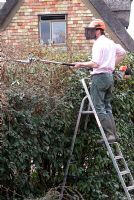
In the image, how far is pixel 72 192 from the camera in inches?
288

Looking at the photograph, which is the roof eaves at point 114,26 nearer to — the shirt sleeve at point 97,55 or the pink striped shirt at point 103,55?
the pink striped shirt at point 103,55

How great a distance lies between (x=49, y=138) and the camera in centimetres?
700

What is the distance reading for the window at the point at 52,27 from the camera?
17672mm

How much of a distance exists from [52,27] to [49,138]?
1135cm

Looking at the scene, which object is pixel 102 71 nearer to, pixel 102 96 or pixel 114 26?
pixel 102 96

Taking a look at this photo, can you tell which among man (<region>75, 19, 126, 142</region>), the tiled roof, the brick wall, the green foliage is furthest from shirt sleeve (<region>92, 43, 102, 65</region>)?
the tiled roof

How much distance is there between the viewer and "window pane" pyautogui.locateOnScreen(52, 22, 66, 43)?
1762 cm

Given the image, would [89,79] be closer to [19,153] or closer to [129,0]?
[19,153]

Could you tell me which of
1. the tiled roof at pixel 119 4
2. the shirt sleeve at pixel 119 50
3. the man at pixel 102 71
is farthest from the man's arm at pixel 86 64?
the tiled roof at pixel 119 4

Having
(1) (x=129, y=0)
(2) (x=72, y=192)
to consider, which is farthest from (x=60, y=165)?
(1) (x=129, y=0)

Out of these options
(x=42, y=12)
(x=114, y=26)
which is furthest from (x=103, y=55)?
(x=42, y=12)

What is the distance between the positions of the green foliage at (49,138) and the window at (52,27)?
30.6 feet

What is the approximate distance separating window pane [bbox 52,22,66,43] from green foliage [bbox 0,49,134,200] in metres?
9.19

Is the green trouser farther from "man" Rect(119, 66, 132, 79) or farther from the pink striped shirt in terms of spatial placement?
"man" Rect(119, 66, 132, 79)
